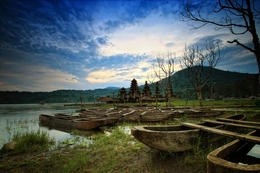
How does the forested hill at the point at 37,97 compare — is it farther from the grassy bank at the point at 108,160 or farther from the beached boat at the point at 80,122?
the grassy bank at the point at 108,160

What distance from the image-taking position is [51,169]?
3.57 metres

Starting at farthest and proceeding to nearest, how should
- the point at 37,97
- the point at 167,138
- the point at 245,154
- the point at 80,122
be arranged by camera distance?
the point at 37,97 → the point at 80,122 → the point at 245,154 → the point at 167,138

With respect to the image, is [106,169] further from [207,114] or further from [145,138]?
[207,114]

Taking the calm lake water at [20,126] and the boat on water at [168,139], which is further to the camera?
the calm lake water at [20,126]

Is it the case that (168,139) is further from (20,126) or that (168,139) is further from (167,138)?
(20,126)

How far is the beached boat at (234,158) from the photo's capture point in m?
1.65

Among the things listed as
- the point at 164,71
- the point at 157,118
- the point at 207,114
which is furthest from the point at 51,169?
the point at 164,71

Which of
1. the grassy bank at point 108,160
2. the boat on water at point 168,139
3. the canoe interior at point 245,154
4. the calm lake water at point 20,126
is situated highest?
the boat on water at point 168,139

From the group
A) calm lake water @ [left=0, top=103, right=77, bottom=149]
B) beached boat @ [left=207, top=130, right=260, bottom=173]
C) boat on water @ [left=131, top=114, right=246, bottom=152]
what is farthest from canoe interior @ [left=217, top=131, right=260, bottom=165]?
calm lake water @ [left=0, top=103, right=77, bottom=149]

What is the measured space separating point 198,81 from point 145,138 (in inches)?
781

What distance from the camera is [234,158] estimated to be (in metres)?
3.03

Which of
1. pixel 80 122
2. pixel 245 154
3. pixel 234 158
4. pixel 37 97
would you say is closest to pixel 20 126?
pixel 80 122

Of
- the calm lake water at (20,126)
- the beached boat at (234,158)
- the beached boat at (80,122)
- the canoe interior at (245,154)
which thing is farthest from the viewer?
the beached boat at (80,122)

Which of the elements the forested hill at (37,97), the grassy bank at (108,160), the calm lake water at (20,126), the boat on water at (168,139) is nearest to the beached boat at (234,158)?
the grassy bank at (108,160)
